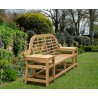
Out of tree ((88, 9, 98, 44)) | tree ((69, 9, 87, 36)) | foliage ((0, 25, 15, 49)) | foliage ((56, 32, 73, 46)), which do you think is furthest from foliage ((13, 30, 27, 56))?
tree ((69, 9, 87, 36))

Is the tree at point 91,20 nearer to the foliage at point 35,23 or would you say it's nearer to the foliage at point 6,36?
the foliage at point 35,23

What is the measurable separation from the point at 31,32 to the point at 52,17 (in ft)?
33.9

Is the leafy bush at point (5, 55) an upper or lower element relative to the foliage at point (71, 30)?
lower

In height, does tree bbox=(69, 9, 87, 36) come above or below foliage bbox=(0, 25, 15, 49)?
above

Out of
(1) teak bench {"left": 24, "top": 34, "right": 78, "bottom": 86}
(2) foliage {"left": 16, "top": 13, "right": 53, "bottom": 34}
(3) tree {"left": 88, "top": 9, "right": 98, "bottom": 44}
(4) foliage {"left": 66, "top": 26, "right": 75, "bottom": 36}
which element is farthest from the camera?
(4) foliage {"left": 66, "top": 26, "right": 75, "bottom": 36}

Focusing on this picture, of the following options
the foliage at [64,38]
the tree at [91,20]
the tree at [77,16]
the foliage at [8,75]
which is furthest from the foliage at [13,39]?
the tree at [77,16]

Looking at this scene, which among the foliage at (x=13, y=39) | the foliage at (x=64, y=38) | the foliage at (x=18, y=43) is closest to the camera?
the foliage at (x=13, y=39)

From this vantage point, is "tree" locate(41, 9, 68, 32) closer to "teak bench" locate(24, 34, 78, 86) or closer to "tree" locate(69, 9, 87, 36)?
"tree" locate(69, 9, 87, 36)

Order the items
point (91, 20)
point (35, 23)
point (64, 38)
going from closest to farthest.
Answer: point (35, 23) → point (64, 38) → point (91, 20)

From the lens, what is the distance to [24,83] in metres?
5.68

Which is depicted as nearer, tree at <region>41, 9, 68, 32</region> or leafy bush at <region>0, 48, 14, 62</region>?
leafy bush at <region>0, 48, 14, 62</region>

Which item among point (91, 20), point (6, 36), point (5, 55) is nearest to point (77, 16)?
point (91, 20)

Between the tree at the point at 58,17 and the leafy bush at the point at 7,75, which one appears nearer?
A: the leafy bush at the point at 7,75

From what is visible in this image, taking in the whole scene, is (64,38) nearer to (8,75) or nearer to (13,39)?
(13,39)
